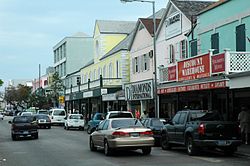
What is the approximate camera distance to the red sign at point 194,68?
2233 cm

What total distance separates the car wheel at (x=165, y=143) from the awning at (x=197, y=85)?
301 cm

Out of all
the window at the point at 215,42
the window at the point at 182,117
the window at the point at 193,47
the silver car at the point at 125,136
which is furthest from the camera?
the window at the point at 193,47

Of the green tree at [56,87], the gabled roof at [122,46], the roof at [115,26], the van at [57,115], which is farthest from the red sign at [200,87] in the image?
the green tree at [56,87]

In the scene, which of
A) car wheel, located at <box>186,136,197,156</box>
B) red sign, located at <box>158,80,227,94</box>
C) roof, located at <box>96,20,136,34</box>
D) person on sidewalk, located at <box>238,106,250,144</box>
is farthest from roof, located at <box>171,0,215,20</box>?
roof, located at <box>96,20,136,34</box>

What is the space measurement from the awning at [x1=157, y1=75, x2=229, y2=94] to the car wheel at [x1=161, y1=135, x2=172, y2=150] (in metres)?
3.01

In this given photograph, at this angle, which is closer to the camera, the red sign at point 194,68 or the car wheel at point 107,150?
the car wheel at point 107,150

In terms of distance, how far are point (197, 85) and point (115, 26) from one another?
3603cm

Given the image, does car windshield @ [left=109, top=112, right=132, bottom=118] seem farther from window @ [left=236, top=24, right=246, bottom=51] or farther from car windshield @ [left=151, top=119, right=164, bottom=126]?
window @ [left=236, top=24, right=246, bottom=51]

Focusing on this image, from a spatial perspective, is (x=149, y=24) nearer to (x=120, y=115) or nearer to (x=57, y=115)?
(x=120, y=115)

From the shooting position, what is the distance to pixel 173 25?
3372 centimetres

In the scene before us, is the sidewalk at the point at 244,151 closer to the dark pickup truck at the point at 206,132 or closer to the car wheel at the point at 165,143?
the dark pickup truck at the point at 206,132

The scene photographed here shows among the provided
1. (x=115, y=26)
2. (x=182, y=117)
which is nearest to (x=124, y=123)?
(x=182, y=117)

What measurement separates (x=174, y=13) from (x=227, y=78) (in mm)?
14030

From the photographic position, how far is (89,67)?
2350 inches
